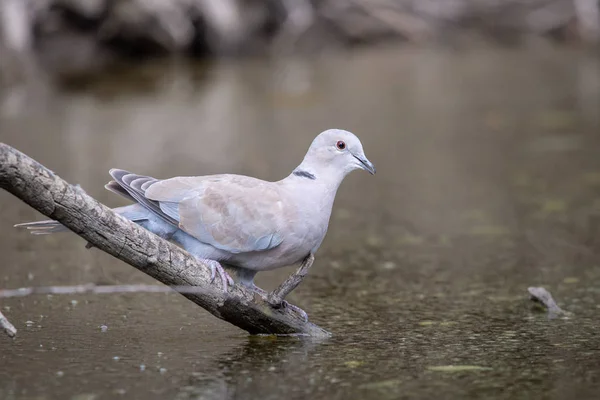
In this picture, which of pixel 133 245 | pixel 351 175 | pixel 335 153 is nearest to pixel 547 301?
pixel 335 153

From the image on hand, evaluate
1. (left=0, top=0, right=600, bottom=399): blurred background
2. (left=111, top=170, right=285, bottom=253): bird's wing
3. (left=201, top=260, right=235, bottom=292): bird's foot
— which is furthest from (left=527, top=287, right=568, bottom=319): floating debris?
(left=201, top=260, right=235, bottom=292): bird's foot

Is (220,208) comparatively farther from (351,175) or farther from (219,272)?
(351,175)

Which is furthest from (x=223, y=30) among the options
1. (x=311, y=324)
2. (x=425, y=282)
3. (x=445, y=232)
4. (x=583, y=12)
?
(x=311, y=324)

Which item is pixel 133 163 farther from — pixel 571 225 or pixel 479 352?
pixel 479 352

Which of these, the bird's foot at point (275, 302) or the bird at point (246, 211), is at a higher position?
the bird at point (246, 211)

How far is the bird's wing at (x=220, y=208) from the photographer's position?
3668 mm

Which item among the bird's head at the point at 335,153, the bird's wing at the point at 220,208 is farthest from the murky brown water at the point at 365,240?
the bird's head at the point at 335,153

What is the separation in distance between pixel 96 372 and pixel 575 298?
81.1 inches

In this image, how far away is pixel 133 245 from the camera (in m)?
3.37

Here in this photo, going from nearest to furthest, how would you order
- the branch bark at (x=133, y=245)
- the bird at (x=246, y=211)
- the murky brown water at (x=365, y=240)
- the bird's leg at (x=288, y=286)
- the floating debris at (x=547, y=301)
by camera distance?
the branch bark at (x=133, y=245) < the murky brown water at (x=365, y=240) < the bird's leg at (x=288, y=286) < the bird at (x=246, y=211) < the floating debris at (x=547, y=301)

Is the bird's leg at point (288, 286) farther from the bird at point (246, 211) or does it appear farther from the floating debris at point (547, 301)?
the floating debris at point (547, 301)

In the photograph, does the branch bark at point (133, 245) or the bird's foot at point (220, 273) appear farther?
the bird's foot at point (220, 273)

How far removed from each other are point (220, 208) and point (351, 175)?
339 centimetres

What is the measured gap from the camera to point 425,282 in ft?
15.3
